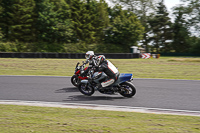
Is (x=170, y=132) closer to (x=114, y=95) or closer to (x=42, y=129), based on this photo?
(x=42, y=129)

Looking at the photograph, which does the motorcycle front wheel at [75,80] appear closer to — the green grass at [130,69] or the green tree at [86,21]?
the green grass at [130,69]

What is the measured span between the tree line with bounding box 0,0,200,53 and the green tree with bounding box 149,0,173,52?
3.61 ft

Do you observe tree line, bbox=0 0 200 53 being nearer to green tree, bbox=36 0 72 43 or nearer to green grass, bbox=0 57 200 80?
Answer: green tree, bbox=36 0 72 43

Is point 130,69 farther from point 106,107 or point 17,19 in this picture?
point 17,19

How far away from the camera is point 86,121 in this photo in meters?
5.66

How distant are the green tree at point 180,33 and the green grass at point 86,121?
49390mm

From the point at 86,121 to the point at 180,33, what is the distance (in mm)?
50618

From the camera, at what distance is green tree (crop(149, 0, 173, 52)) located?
55406 mm

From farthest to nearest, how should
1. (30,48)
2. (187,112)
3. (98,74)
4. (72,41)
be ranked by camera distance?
(72,41) < (30,48) < (98,74) < (187,112)

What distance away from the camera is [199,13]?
52.2 m

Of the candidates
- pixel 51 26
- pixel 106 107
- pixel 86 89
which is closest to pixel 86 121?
pixel 106 107

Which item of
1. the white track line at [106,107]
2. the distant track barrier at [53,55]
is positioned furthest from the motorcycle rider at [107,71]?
the distant track barrier at [53,55]

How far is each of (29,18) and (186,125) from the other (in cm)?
4281

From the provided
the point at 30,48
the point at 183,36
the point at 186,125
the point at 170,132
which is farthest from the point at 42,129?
the point at 183,36
